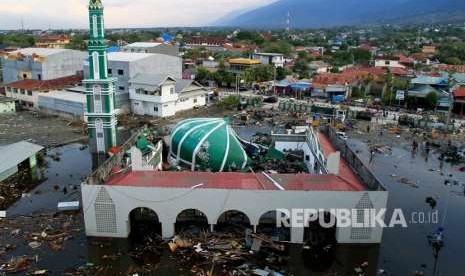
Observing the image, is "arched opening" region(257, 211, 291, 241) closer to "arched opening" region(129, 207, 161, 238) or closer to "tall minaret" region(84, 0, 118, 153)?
"arched opening" region(129, 207, 161, 238)

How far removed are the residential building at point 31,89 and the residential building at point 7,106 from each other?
173 cm

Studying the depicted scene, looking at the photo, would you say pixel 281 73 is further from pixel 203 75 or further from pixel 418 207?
pixel 418 207

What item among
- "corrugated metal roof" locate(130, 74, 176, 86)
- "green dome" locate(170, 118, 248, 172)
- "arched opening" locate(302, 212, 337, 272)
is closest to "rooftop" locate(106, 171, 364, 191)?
"arched opening" locate(302, 212, 337, 272)

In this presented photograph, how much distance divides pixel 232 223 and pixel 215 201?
2689mm

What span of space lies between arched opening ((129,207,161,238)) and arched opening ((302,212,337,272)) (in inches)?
274

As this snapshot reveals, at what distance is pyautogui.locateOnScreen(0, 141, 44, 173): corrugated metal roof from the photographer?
1022 inches

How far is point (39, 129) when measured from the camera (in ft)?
127

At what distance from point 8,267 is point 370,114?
34977mm

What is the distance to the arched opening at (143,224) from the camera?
19.7 meters

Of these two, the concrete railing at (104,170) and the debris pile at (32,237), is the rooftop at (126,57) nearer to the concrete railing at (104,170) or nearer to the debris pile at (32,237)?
the concrete railing at (104,170)

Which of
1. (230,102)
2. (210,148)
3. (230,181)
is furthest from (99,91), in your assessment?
(230,102)

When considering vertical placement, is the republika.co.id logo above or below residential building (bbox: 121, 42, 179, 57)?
below

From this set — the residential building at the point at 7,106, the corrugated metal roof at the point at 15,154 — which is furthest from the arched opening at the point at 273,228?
the residential building at the point at 7,106

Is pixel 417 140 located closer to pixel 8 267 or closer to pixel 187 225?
pixel 187 225
